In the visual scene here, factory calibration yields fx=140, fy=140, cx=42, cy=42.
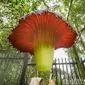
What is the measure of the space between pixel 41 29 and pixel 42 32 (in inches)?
0.5

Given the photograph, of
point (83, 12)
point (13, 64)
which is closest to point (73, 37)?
point (13, 64)

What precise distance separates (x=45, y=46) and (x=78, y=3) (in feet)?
17.1

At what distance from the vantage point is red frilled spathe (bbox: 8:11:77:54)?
0.53 metres

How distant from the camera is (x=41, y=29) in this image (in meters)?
0.56

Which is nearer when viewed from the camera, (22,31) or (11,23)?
(22,31)

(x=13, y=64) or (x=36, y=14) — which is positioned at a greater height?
(x=13, y=64)

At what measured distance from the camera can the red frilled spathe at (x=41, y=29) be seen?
0.53 metres

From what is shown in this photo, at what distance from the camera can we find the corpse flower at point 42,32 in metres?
0.52

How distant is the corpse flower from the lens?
1.71ft

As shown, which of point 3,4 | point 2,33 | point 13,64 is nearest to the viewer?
point 13,64

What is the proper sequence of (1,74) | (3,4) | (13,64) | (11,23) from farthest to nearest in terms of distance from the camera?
(11,23) → (3,4) → (13,64) → (1,74)

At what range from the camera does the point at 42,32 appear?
555mm

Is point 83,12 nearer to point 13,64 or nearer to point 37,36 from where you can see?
point 13,64

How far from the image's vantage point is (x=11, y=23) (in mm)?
5645
